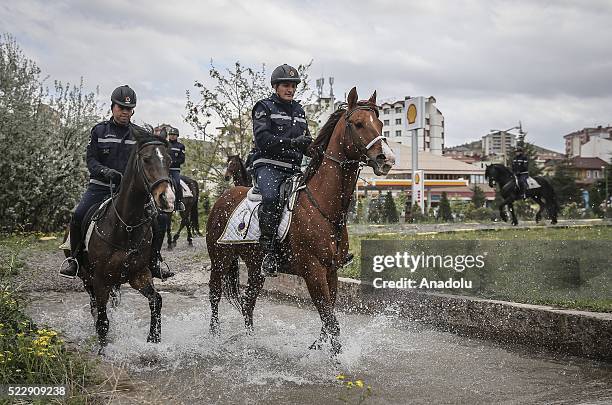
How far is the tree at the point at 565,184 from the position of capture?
2381 inches

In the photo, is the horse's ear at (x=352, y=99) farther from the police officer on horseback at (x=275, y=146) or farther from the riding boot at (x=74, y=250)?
the riding boot at (x=74, y=250)

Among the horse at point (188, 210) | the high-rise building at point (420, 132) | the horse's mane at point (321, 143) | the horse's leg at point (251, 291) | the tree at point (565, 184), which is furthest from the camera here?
the high-rise building at point (420, 132)

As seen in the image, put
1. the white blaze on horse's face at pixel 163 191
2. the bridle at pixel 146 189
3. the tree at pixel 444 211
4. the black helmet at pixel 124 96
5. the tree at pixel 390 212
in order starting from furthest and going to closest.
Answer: the tree at pixel 444 211, the tree at pixel 390 212, the black helmet at pixel 124 96, the bridle at pixel 146 189, the white blaze on horse's face at pixel 163 191

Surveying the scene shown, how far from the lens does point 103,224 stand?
24.6 ft

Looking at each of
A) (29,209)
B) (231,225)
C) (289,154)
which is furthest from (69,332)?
(29,209)

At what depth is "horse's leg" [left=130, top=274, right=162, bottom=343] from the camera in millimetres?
7531

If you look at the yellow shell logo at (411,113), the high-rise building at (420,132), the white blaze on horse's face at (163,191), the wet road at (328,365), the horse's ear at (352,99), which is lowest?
the wet road at (328,365)

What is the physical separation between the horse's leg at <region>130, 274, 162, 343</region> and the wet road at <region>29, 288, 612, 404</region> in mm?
182

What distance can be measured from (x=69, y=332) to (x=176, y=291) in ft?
14.6

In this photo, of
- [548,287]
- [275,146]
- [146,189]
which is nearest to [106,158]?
[146,189]

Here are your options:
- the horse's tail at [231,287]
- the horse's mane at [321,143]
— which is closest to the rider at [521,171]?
the horse's tail at [231,287]

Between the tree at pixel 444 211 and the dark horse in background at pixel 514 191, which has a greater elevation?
the dark horse in background at pixel 514 191

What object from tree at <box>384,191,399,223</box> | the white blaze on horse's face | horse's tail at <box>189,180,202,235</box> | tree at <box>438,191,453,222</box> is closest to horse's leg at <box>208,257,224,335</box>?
the white blaze on horse's face

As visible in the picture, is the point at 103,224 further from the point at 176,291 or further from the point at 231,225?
the point at 176,291
